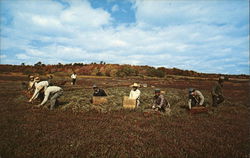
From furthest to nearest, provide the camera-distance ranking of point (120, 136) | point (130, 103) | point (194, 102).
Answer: point (130, 103), point (194, 102), point (120, 136)

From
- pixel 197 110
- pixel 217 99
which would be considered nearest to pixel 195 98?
pixel 197 110

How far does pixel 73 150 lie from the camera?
Result: 4.89 meters

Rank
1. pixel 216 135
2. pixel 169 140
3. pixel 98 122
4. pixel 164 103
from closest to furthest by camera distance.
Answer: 1. pixel 169 140
2. pixel 216 135
3. pixel 98 122
4. pixel 164 103

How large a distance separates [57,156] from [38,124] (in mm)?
3114

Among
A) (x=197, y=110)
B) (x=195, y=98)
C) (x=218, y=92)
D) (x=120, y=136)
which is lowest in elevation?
(x=120, y=136)

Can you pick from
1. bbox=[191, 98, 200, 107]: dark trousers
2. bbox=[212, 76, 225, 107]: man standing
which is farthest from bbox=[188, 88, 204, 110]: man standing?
bbox=[212, 76, 225, 107]: man standing

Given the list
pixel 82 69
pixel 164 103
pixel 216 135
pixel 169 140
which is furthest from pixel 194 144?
pixel 82 69

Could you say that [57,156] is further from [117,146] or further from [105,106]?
[105,106]

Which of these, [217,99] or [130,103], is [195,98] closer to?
[217,99]

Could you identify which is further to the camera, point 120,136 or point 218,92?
point 218,92

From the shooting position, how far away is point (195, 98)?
34.2 feet

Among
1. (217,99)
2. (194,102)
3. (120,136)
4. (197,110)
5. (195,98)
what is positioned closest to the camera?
(120,136)

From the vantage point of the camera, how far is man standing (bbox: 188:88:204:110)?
1009 cm

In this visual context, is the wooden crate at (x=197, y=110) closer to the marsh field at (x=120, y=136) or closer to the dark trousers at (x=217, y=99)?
the marsh field at (x=120, y=136)
